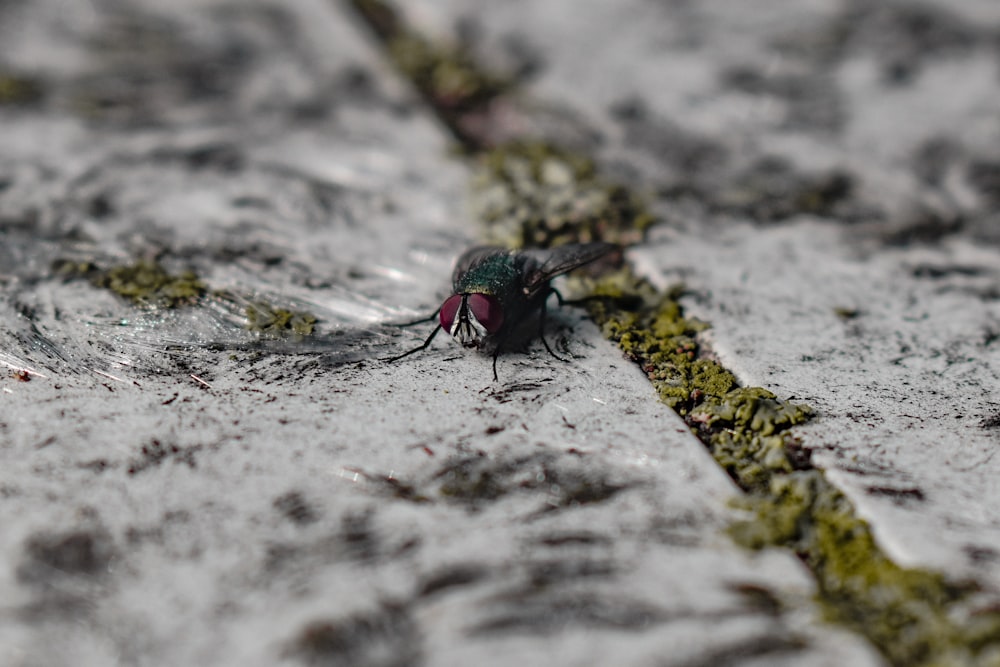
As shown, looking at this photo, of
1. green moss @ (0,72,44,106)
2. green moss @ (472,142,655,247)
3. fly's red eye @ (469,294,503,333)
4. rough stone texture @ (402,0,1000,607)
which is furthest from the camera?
green moss @ (0,72,44,106)

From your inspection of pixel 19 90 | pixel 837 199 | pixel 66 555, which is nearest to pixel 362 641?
pixel 66 555

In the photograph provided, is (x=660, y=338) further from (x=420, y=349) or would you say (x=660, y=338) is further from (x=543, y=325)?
(x=420, y=349)

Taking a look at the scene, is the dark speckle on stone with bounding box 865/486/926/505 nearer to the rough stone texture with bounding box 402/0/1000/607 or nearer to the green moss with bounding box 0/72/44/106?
the rough stone texture with bounding box 402/0/1000/607

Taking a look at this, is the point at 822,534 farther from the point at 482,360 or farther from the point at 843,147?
the point at 843,147

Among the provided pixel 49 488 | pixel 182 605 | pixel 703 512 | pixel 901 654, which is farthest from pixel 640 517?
pixel 49 488

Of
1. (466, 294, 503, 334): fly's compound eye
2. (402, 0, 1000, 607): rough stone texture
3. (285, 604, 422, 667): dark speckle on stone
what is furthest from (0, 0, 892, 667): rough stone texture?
(402, 0, 1000, 607): rough stone texture

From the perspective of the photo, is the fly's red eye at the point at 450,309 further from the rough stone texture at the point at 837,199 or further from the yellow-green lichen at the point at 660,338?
the rough stone texture at the point at 837,199
